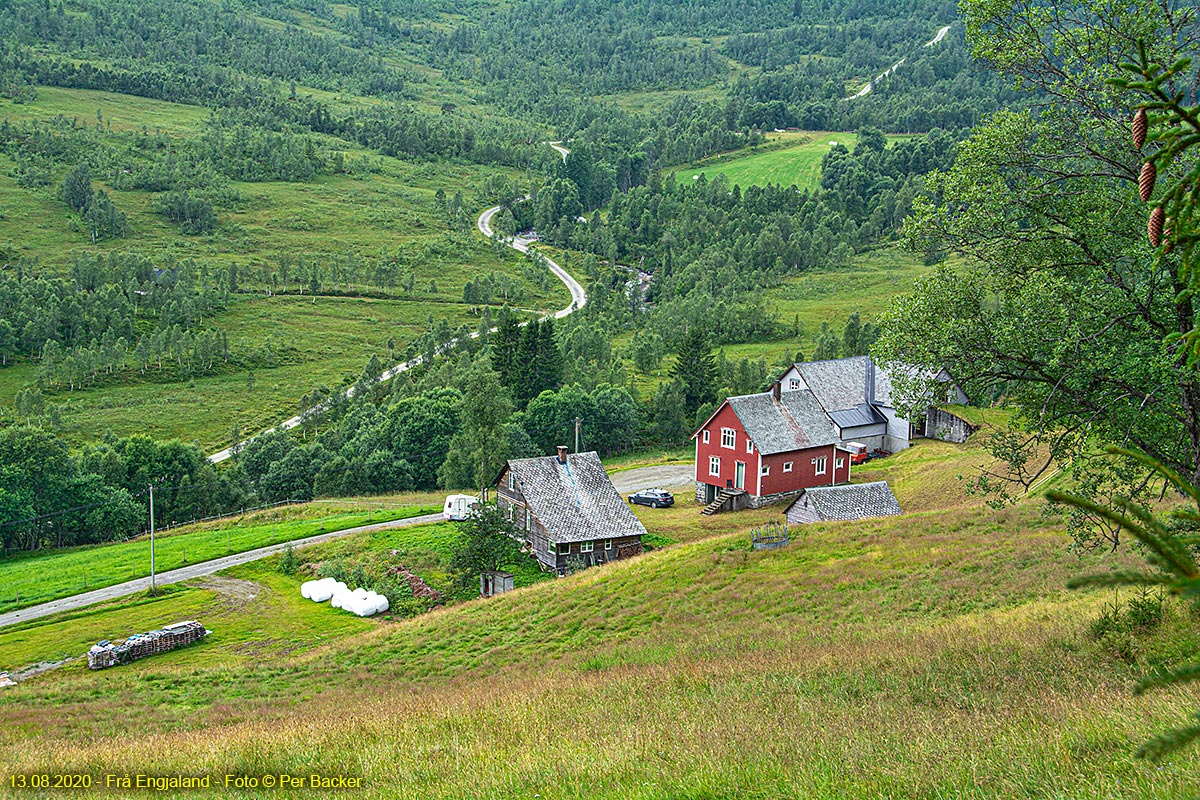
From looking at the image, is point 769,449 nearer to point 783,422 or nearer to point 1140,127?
point 783,422

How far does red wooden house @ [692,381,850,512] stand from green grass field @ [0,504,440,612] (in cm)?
2347

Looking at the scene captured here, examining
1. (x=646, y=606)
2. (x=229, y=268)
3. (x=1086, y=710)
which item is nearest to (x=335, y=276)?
(x=229, y=268)

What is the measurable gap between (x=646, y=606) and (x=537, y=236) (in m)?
171

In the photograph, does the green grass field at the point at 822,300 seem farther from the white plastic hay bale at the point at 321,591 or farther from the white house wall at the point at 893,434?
the white plastic hay bale at the point at 321,591

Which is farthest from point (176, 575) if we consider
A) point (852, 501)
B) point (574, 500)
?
point (852, 501)

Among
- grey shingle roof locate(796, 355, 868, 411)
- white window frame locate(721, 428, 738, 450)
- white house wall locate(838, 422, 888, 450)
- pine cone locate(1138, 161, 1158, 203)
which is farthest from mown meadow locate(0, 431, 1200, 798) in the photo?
grey shingle roof locate(796, 355, 868, 411)

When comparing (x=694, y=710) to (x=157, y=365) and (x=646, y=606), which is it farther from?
(x=157, y=365)

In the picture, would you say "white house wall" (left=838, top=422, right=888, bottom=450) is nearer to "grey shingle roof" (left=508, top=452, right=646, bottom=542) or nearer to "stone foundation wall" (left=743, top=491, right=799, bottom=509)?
"stone foundation wall" (left=743, top=491, right=799, bottom=509)

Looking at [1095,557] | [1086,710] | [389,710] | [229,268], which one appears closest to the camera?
[1086,710]

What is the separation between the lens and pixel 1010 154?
19.8m

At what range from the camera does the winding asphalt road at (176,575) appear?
52469 mm

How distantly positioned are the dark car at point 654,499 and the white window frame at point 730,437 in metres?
5.93

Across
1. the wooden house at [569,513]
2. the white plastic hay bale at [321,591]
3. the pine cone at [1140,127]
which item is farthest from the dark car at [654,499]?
the pine cone at [1140,127]

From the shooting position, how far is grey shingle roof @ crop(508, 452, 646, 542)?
52156 millimetres
